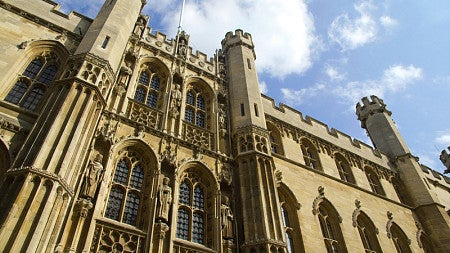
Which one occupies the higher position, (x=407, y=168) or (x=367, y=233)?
(x=407, y=168)

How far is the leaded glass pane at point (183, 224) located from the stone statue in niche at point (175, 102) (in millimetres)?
3782

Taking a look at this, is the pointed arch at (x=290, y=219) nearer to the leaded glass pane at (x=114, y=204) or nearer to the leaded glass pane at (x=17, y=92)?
the leaded glass pane at (x=114, y=204)

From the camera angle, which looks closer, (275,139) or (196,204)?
(196,204)

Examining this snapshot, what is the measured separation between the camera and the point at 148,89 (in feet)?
44.0

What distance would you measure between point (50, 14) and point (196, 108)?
6.75m

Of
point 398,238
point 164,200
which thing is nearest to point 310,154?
point 398,238

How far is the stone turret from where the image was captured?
22125 mm

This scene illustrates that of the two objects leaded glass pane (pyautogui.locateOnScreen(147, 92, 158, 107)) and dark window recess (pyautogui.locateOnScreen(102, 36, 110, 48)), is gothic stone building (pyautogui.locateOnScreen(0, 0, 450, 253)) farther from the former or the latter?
dark window recess (pyautogui.locateOnScreen(102, 36, 110, 48))

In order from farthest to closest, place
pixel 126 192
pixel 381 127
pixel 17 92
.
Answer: pixel 381 127, pixel 17 92, pixel 126 192

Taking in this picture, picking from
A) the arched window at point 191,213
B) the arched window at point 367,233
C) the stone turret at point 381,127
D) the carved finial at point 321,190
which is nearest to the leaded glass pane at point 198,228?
the arched window at point 191,213

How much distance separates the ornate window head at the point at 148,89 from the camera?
13008mm

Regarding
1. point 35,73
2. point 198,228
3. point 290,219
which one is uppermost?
point 35,73

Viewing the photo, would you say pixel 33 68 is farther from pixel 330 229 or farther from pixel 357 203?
pixel 357 203

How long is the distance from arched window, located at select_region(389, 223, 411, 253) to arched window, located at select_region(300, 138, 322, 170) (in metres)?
4.64
